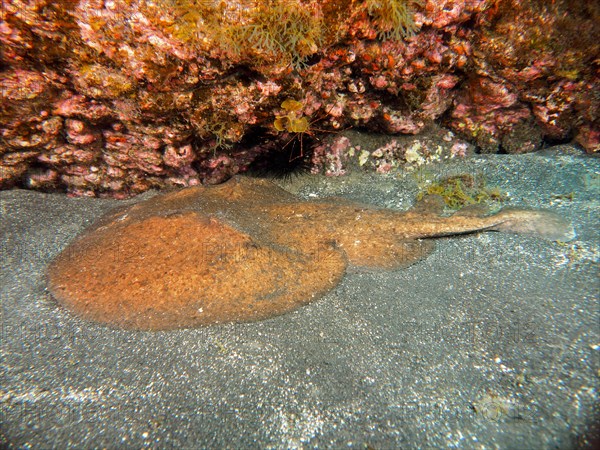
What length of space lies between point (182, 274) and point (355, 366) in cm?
182

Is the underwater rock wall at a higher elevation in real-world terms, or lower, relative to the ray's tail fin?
higher

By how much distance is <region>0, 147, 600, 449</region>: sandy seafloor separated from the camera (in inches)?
79.6

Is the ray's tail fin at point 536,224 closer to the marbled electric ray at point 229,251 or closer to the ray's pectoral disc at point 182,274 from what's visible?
the marbled electric ray at point 229,251


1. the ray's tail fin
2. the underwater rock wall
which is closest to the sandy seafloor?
the ray's tail fin

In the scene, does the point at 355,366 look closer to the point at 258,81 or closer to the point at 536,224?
the point at 536,224

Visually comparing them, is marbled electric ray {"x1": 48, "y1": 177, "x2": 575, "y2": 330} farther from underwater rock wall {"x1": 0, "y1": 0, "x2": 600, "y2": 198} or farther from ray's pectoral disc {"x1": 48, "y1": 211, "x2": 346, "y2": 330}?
underwater rock wall {"x1": 0, "y1": 0, "x2": 600, "y2": 198}

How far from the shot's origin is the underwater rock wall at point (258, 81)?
A: 3.26 meters

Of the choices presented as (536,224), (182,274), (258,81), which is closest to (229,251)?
(182,274)

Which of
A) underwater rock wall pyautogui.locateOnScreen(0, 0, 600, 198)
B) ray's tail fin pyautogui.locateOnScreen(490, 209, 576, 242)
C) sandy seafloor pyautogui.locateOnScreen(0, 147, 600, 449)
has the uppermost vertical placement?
underwater rock wall pyautogui.locateOnScreen(0, 0, 600, 198)

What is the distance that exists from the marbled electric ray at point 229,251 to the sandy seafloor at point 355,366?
16cm

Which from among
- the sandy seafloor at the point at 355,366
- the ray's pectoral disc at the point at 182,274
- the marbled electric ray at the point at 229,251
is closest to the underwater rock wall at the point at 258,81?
the marbled electric ray at the point at 229,251

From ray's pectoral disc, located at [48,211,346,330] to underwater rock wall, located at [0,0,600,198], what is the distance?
1334mm

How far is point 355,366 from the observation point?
8.02 feet

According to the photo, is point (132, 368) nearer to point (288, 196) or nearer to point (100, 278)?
point (100, 278)
